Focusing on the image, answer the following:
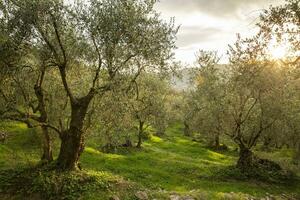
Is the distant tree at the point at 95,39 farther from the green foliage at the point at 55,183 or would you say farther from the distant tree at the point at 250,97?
the distant tree at the point at 250,97

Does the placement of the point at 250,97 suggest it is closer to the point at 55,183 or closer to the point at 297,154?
the point at 297,154

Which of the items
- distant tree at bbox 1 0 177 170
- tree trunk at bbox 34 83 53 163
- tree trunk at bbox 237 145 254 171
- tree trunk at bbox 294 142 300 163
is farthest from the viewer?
tree trunk at bbox 294 142 300 163

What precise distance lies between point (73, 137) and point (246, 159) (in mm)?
21282

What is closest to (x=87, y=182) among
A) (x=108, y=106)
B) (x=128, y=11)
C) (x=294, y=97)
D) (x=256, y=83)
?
(x=108, y=106)

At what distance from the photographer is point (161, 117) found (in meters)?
57.5

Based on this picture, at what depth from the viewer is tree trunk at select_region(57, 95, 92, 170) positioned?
90.0ft

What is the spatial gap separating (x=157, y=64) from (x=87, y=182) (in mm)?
9984

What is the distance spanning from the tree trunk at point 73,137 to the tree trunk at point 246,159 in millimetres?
20375

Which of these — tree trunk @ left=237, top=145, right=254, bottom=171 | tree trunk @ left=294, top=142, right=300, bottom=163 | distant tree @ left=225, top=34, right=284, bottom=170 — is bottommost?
tree trunk @ left=237, top=145, right=254, bottom=171

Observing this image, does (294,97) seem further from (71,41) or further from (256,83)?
(71,41)

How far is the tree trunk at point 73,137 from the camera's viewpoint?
90.0ft

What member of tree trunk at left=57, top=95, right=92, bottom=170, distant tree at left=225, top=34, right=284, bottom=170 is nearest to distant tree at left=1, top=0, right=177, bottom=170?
tree trunk at left=57, top=95, right=92, bottom=170

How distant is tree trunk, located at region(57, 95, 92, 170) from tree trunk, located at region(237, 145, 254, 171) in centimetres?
2038

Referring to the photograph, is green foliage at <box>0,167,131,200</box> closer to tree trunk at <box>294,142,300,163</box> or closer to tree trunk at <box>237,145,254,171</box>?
tree trunk at <box>237,145,254,171</box>
